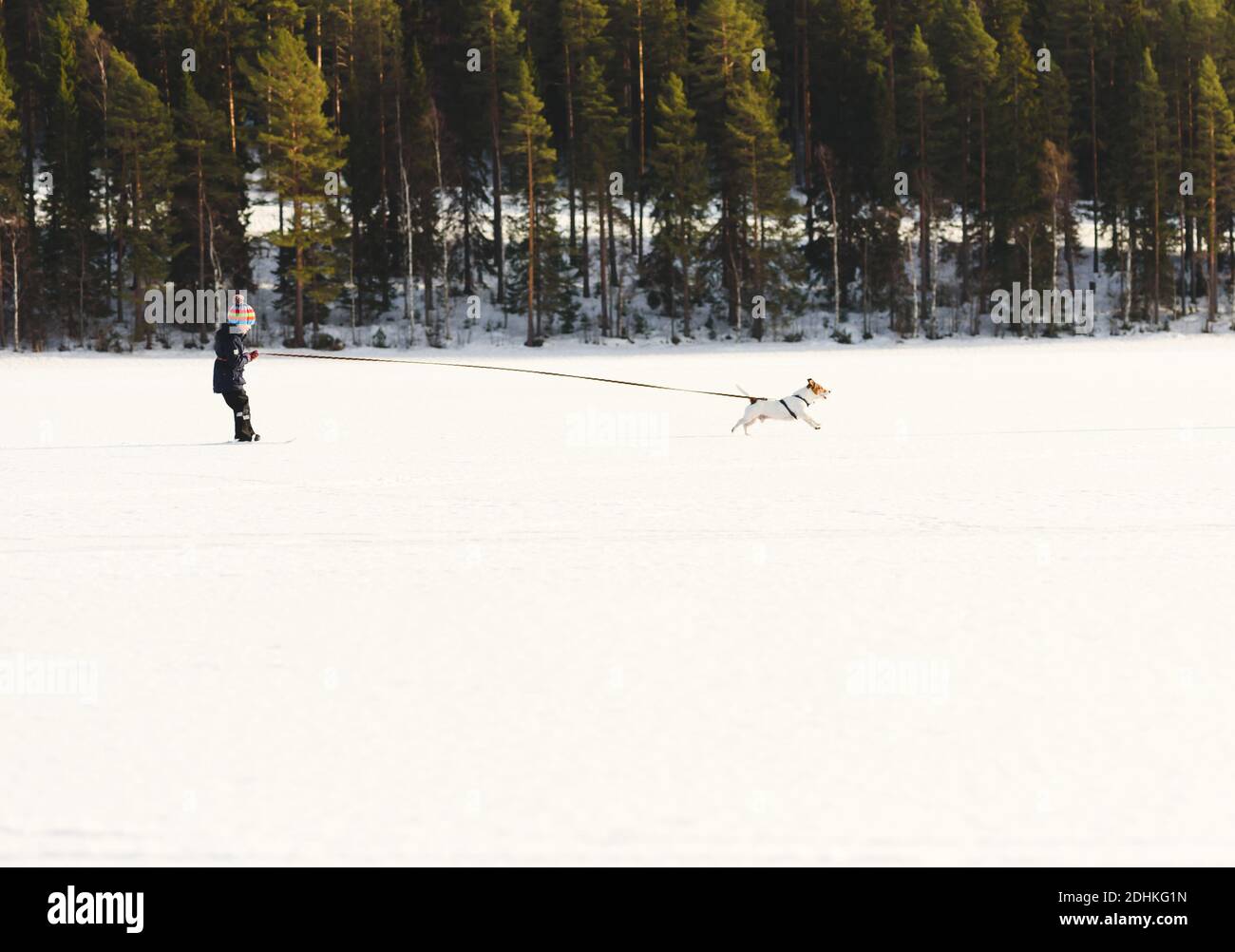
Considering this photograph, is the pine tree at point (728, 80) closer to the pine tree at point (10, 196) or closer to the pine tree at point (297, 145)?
the pine tree at point (297, 145)

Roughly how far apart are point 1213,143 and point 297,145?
3187cm

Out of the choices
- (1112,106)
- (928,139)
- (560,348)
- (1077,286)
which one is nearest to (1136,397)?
(560,348)

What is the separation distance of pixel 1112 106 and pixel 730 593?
55.5 m

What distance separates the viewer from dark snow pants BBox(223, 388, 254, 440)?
1509 cm

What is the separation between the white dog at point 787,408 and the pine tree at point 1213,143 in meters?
38.4

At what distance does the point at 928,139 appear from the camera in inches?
2039

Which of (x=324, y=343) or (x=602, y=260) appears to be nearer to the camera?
(x=324, y=343)

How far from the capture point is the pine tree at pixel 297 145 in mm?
44031

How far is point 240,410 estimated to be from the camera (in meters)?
15.3

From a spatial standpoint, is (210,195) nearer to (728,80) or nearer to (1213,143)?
(728,80)

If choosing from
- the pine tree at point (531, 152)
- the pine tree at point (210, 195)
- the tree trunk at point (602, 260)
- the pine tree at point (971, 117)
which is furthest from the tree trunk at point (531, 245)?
the pine tree at point (971, 117)

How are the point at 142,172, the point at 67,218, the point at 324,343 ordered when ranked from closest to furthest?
the point at 324,343 < the point at 142,172 < the point at 67,218

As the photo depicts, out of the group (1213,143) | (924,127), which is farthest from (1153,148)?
(924,127)

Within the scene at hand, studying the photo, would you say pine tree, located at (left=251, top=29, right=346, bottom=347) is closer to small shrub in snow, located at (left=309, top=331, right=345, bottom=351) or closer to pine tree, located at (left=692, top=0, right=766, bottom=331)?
small shrub in snow, located at (left=309, top=331, right=345, bottom=351)
